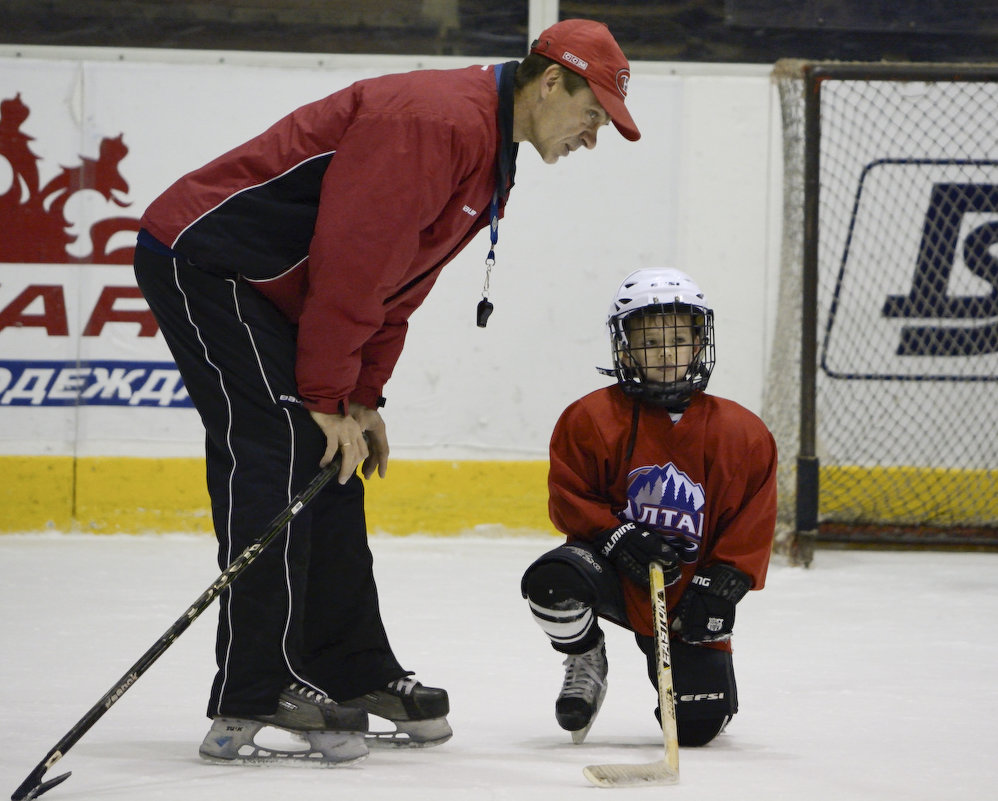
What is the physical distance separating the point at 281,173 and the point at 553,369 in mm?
2651

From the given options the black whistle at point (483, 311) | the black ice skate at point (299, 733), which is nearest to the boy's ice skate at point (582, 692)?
the black ice skate at point (299, 733)

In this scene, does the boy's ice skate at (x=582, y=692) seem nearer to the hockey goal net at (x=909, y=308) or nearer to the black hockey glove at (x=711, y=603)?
the black hockey glove at (x=711, y=603)

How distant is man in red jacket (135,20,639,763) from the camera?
6.29 ft

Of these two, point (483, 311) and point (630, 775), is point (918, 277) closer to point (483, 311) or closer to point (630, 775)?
point (483, 311)

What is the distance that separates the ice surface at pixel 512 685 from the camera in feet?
6.36

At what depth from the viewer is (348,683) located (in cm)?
219

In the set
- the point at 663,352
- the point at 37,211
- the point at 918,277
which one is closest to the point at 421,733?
the point at 663,352

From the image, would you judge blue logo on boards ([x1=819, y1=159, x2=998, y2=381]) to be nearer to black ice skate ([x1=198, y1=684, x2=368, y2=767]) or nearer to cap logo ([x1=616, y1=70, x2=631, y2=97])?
cap logo ([x1=616, y1=70, x2=631, y2=97])

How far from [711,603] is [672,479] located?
22 centimetres

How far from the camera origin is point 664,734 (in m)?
2.02

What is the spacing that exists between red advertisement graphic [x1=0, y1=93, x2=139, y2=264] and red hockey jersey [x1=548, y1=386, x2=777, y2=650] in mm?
2581

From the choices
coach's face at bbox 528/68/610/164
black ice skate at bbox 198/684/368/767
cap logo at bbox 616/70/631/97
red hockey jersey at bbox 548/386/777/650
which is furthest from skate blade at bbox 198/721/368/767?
cap logo at bbox 616/70/631/97

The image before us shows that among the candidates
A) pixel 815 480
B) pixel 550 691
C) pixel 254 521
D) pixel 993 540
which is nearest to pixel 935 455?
pixel 993 540

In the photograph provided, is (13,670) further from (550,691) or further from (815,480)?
(815,480)
